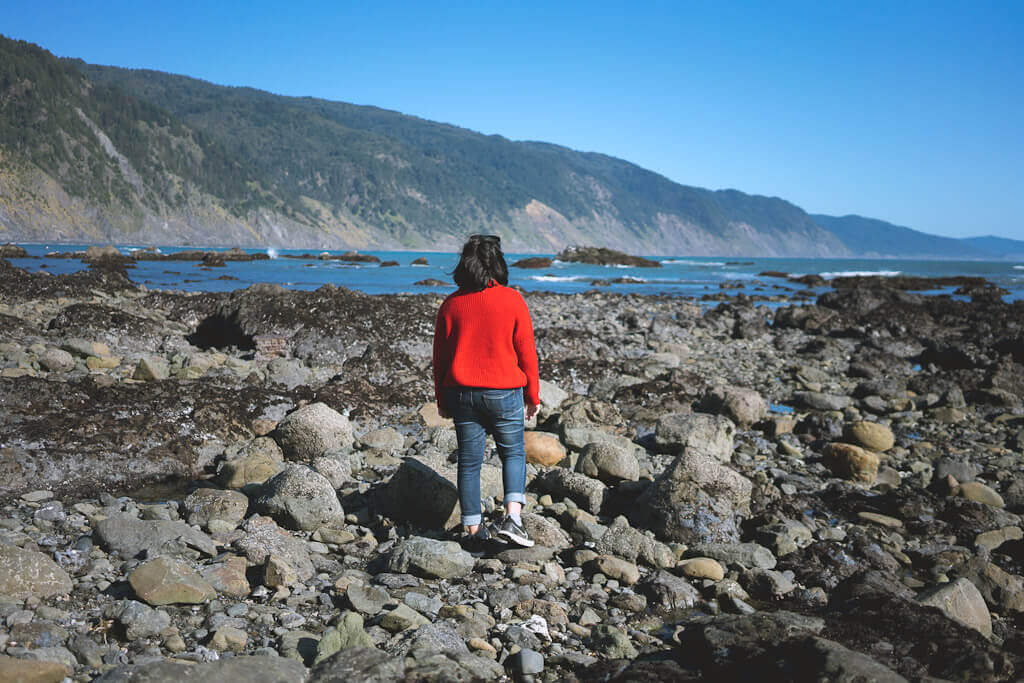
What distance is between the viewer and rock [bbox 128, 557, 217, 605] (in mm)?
3607

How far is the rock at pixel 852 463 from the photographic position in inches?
305

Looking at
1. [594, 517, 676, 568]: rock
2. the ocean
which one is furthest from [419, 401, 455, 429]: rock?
[594, 517, 676, 568]: rock

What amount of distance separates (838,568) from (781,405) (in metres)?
7.81

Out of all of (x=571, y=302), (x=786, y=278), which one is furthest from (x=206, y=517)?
(x=786, y=278)

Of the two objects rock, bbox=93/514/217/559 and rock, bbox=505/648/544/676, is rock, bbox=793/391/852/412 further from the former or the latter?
rock, bbox=93/514/217/559

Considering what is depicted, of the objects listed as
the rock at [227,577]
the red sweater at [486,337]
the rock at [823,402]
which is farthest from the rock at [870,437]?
the rock at [227,577]

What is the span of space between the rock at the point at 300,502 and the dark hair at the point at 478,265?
2177 millimetres

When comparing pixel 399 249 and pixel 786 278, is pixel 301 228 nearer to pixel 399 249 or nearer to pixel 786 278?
pixel 399 249

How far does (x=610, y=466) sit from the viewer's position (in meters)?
6.49

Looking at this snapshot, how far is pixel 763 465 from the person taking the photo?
8266mm

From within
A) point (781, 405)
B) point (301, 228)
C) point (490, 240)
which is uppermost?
point (301, 228)

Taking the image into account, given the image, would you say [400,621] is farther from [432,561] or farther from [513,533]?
[513,533]

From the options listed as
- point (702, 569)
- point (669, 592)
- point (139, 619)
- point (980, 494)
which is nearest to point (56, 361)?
point (139, 619)

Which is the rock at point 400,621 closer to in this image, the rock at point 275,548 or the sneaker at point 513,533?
the rock at point 275,548
